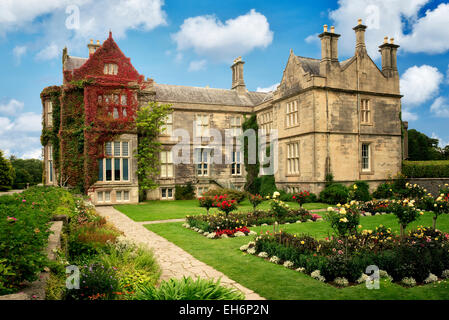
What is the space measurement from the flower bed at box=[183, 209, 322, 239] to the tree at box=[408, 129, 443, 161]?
31.9m

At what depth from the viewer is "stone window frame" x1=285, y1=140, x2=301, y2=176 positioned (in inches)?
1017

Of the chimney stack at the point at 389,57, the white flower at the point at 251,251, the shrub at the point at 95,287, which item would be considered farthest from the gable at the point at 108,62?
the shrub at the point at 95,287

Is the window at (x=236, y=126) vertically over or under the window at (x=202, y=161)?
over

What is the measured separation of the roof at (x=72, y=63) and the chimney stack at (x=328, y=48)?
19.6 metres

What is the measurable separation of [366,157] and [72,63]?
24.9 m

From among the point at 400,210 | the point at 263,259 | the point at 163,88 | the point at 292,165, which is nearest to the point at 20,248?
the point at 263,259

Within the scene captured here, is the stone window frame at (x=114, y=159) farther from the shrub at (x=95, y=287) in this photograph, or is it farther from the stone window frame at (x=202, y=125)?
the shrub at (x=95, y=287)

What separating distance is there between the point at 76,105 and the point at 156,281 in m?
22.5

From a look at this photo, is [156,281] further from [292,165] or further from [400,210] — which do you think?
[292,165]

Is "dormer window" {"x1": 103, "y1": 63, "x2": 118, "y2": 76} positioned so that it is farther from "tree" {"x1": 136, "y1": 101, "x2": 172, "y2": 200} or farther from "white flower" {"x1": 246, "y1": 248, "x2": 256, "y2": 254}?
"white flower" {"x1": 246, "y1": 248, "x2": 256, "y2": 254}

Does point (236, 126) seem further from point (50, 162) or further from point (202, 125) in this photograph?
point (50, 162)

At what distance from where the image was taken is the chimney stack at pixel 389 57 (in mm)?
26562

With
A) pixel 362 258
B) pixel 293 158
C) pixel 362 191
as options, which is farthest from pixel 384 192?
pixel 362 258

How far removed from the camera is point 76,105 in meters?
26.4
